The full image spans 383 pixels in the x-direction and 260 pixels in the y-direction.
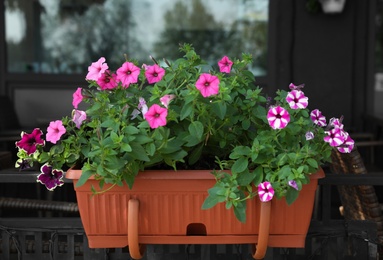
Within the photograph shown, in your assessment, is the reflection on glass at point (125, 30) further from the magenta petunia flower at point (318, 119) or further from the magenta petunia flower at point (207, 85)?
the magenta petunia flower at point (207, 85)

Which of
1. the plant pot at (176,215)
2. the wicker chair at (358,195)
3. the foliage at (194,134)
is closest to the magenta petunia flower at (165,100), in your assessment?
the foliage at (194,134)

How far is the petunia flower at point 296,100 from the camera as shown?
3.72 feet

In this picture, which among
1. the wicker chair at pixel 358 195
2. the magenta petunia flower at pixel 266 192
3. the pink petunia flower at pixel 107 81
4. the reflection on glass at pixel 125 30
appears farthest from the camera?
the reflection on glass at pixel 125 30

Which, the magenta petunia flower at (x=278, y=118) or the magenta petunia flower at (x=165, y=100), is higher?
the magenta petunia flower at (x=165, y=100)

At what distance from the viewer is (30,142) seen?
3.89 ft

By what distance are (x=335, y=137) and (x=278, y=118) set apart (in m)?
0.12

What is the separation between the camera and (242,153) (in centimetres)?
109

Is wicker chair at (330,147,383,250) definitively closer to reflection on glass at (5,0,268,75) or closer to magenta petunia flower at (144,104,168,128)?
magenta petunia flower at (144,104,168,128)

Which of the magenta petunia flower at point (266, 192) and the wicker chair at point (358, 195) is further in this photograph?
the wicker chair at point (358, 195)

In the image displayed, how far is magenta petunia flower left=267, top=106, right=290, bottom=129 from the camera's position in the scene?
42.5 inches

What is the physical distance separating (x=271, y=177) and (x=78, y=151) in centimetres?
37

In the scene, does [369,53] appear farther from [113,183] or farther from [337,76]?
[113,183]

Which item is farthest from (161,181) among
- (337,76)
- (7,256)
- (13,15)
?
(13,15)

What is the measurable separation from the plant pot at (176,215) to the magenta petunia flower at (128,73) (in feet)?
0.56
